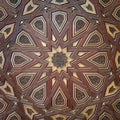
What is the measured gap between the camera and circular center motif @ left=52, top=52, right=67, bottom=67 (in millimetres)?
17578

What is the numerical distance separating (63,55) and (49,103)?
200 centimetres

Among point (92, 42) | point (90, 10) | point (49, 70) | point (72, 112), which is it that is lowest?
point (72, 112)

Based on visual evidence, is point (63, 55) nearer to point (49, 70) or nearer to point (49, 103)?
point (49, 70)

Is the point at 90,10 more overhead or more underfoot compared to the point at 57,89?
more overhead

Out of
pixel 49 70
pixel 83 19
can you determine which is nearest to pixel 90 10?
pixel 83 19

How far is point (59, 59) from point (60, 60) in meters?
0.06

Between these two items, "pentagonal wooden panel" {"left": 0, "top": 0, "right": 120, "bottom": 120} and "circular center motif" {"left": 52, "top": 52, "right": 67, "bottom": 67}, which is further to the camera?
"circular center motif" {"left": 52, "top": 52, "right": 67, "bottom": 67}

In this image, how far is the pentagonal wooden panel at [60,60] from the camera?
53.3 feet

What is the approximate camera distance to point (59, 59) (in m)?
17.6

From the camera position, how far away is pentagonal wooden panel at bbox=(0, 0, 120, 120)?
16.2m

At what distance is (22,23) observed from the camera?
1652cm

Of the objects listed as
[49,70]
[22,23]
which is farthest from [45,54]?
[22,23]

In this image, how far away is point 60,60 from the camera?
1764 cm

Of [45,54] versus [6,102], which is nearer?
[6,102]
